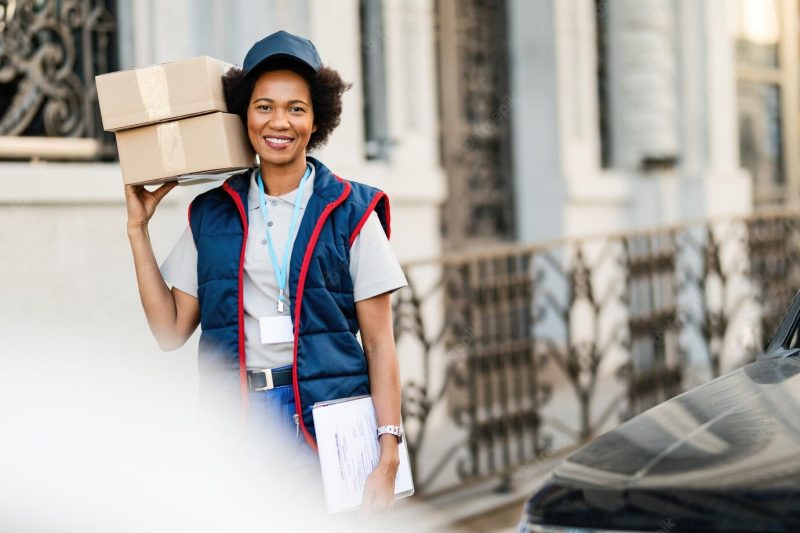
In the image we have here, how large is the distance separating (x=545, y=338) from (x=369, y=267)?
403 cm

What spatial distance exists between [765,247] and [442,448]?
144 inches

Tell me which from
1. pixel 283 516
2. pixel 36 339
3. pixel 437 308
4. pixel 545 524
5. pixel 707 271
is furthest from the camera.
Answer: pixel 707 271

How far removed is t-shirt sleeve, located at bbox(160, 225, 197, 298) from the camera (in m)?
2.95

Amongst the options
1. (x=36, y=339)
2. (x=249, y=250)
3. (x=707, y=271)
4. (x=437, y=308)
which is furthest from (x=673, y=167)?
(x=249, y=250)

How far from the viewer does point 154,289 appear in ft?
9.50

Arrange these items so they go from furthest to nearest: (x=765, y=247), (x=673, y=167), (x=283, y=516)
→ (x=673, y=167) < (x=765, y=247) < (x=283, y=516)

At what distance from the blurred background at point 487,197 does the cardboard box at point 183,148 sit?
2179 mm

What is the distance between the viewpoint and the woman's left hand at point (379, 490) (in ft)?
9.19

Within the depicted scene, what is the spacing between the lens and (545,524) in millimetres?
Result: 2465

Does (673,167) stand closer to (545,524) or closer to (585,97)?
(585,97)

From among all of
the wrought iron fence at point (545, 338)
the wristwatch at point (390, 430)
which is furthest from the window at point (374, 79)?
the wristwatch at point (390, 430)

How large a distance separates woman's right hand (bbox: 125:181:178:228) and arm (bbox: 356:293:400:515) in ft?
1.85

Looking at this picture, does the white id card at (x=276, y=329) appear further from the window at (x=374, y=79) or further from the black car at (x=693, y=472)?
the window at (x=374, y=79)

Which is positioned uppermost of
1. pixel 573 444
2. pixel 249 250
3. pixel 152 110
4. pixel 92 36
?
pixel 92 36
